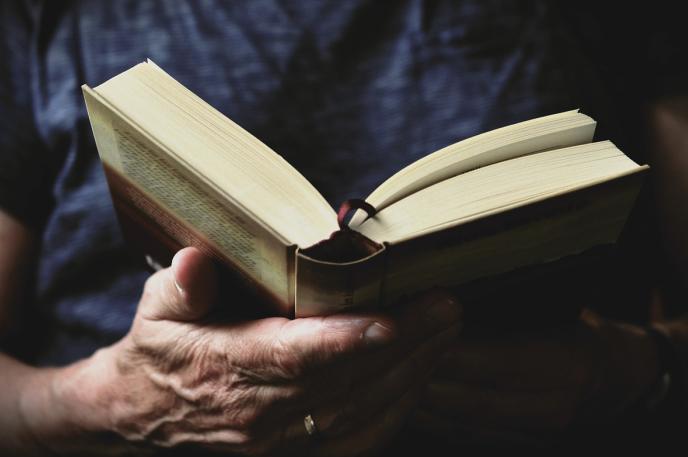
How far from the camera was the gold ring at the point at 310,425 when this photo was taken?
2.23 ft

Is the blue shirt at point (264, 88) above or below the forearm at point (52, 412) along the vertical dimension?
above

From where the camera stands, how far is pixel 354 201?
50 centimetres

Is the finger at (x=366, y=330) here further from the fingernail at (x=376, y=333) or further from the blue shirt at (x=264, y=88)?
the blue shirt at (x=264, y=88)

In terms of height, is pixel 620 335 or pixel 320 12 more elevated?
pixel 320 12

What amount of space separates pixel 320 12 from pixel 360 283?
1.82 ft

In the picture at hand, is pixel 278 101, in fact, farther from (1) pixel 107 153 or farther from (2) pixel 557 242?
(2) pixel 557 242

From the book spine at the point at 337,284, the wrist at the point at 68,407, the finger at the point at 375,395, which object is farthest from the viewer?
the wrist at the point at 68,407

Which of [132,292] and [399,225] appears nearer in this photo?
[399,225]

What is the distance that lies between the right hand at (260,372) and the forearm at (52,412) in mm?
28

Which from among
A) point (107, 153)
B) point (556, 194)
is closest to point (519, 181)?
point (556, 194)

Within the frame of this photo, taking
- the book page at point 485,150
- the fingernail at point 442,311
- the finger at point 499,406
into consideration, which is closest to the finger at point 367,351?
the fingernail at point 442,311

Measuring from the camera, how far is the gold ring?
68 cm

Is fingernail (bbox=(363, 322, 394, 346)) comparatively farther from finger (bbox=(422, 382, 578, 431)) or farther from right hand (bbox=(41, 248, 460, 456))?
finger (bbox=(422, 382, 578, 431))

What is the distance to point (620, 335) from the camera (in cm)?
96
